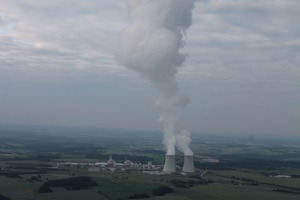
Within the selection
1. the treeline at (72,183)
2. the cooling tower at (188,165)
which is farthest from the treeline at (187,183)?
the treeline at (72,183)

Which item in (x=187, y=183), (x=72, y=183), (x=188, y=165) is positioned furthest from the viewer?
(x=188, y=165)

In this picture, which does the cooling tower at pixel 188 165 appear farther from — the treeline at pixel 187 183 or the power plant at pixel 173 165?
the treeline at pixel 187 183

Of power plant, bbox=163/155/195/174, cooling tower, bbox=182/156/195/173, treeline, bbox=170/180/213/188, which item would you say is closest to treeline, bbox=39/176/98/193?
treeline, bbox=170/180/213/188

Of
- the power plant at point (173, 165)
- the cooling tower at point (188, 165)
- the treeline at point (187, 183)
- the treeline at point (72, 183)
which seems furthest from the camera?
the cooling tower at point (188, 165)

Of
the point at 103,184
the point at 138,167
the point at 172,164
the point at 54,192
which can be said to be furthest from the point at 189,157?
the point at 54,192

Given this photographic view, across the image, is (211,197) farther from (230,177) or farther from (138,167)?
(138,167)

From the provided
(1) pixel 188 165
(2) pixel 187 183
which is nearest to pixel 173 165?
(1) pixel 188 165

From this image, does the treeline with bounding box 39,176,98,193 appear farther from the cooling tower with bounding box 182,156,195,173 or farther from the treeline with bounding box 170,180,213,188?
the cooling tower with bounding box 182,156,195,173

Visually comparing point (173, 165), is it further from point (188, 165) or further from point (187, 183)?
A: point (187, 183)
